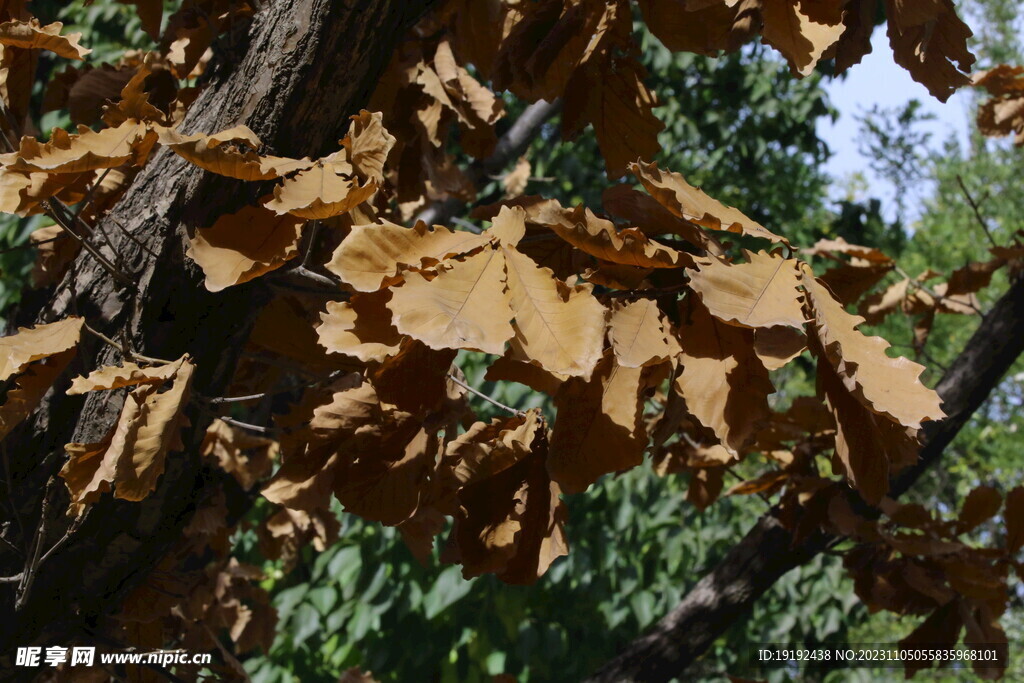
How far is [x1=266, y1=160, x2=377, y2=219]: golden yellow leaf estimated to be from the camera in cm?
81

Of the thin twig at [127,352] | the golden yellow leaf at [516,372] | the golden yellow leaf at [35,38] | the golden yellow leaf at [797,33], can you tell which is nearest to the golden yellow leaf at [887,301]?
the golden yellow leaf at [797,33]

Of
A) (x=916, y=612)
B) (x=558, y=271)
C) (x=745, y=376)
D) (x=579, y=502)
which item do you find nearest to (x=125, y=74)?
(x=558, y=271)

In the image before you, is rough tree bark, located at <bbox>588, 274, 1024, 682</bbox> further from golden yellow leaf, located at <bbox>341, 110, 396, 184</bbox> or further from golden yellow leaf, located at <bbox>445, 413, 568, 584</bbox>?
golden yellow leaf, located at <bbox>341, 110, 396, 184</bbox>

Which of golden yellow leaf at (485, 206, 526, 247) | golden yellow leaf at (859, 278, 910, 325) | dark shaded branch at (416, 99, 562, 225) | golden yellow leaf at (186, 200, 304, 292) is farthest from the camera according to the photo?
dark shaded branch at (416, 99, 562, 225)

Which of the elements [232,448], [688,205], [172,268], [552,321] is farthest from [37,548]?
[688,205]

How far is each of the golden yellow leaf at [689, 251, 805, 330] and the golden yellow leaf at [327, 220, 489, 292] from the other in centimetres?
19

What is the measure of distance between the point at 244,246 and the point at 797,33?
1.91 feet

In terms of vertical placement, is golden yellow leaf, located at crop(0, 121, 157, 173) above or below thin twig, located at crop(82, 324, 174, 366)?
above

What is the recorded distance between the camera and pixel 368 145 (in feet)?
3.04

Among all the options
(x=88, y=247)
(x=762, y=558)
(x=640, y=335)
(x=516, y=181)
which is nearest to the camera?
(x=640, y=335)

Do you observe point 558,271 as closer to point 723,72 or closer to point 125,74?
point 125,74

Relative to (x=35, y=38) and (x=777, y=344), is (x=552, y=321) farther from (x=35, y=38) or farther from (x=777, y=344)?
(x=35, y=38)

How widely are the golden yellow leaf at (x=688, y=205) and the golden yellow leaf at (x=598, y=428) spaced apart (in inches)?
5.5

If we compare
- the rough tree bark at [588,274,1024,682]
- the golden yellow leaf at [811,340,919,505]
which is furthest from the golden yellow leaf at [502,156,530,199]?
the golden yellow leaf at [811,340,919,505]
